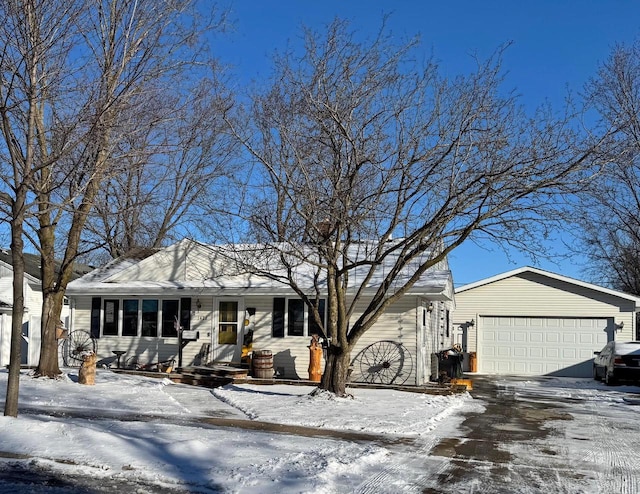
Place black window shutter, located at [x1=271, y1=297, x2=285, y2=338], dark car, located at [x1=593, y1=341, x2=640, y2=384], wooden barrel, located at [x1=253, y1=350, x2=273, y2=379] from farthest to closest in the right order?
dark car, located at [x1=593, y1=341, x2=640, y2=384] → black window shutter, located at [x1=271, y1=297, x2=285, y2=338] → wooden barrel, located at [x1=253, y1=350, x2=273, y2=379]

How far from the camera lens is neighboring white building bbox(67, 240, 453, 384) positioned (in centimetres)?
1808

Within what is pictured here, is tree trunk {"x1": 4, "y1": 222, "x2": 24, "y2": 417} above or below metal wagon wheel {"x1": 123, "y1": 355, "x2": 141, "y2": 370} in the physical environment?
above

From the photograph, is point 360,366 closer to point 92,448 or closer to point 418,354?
point 418,354

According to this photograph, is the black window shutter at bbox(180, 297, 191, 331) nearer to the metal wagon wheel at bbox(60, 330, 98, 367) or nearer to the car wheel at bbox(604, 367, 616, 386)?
the metal wagon wheel at bbox(60, 330, 98, 367)

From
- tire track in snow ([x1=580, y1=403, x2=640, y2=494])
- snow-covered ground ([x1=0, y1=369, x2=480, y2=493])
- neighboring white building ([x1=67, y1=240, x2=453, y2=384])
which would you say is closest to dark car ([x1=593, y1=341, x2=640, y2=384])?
neighboring white building ([x1=67, y1=240, x2=453, y2=384])

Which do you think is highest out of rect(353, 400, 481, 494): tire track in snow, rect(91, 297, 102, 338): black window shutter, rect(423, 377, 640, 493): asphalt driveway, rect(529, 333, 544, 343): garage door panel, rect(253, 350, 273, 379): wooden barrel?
rect(91, 297, 102, 338): black window shutter

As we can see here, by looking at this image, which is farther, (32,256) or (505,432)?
(32,256)

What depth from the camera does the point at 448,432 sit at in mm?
10805

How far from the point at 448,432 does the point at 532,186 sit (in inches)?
173

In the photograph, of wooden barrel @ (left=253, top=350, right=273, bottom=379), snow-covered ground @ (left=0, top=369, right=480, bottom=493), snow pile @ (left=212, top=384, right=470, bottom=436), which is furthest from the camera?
wooden barrel @ (left=253, top=350, right=273, bottom=379)

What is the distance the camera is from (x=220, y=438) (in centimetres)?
898

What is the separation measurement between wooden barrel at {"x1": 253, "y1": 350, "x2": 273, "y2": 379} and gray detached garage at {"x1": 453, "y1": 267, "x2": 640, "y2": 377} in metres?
11.6

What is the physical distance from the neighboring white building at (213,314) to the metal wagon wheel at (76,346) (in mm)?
184

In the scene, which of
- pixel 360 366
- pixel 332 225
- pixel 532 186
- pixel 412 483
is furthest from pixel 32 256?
pixel 412 483
